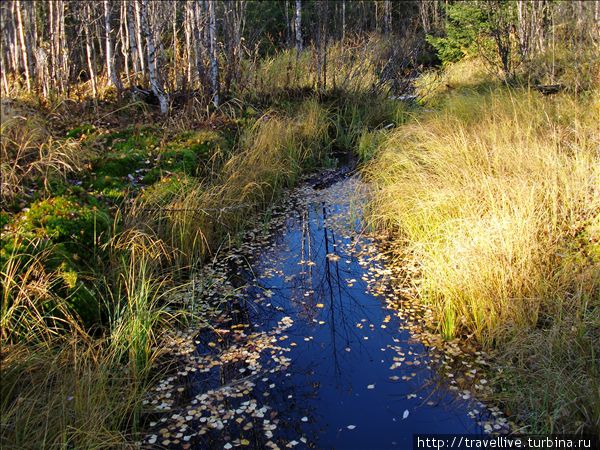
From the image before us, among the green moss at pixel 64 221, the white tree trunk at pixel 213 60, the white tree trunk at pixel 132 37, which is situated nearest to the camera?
the green moss at pixel 64 221

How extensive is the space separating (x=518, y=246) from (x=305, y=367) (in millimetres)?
1493

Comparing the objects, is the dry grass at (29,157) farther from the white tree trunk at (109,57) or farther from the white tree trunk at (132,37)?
the white tree trunk at (132,37)

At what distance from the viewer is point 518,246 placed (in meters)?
3.40

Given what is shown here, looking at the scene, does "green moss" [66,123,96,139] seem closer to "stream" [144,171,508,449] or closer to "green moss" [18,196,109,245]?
"green moss" [18,196,109,245]

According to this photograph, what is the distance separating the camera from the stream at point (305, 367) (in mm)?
2627

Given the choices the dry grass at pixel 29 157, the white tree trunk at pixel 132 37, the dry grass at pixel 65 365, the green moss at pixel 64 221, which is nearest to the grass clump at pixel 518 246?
the dry grass at pixel 65 365

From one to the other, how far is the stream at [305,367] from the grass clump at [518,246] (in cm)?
25

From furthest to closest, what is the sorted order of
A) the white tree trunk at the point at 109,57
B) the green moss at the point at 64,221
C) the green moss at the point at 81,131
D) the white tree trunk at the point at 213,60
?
the white tree trunk at the point at 213,60 → the white tree trunk at the point at 109,57 → the green moss at the point at 81,131 → the green moss at the point at 64,221

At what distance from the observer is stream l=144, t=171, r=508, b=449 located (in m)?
2.63

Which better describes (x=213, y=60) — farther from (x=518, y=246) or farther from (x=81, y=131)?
(x=518, y=246)

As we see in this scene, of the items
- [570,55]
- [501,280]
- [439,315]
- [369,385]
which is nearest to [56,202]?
[369,385]

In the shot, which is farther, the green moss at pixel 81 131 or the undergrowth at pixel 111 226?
the green moss at pixel 81 131

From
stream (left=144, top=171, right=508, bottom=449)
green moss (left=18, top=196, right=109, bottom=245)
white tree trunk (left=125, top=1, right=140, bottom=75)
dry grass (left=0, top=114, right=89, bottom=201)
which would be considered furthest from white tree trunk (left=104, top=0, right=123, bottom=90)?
stream (left=144, top=171, right=508, bottom=449)

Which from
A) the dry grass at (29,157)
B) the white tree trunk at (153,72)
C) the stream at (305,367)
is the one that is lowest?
the stream at (305,367)
